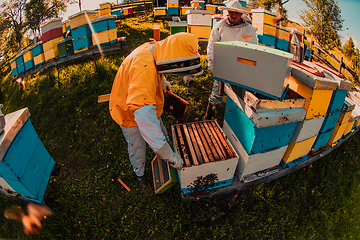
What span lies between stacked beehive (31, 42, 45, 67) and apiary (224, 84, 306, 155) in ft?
21.2

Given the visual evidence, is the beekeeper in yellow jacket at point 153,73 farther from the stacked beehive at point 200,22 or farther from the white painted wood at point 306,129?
the stacked beehive at point 200,22

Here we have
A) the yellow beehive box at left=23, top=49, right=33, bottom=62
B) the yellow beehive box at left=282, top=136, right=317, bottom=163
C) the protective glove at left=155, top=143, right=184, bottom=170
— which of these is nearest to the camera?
the protective glove at left=155, top=143, right=184, bottom=170

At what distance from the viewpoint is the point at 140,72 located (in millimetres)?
1765

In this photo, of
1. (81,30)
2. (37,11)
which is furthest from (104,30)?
(37,11)

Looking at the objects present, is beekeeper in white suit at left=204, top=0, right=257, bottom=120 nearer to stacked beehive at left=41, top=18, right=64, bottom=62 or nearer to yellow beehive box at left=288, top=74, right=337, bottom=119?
yellow beehive box at left=288, top=74, right=337, bottom=119

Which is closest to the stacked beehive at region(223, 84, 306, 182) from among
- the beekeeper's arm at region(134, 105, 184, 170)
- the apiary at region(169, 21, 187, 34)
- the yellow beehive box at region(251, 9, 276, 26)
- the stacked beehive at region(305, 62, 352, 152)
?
the stacked beehive at region(305, 62, 352, 152)

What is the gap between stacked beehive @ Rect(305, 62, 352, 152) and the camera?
7.63 ft

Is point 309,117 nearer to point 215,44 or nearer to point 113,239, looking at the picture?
point 215,44

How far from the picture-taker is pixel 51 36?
5473 millimetres

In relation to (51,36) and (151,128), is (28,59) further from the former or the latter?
(151,128)

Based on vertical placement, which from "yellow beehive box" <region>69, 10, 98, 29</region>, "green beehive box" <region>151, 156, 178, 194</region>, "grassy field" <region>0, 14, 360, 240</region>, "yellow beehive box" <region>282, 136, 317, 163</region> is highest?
"yellow beehive box" <region>69, 10, 98, 29</region>

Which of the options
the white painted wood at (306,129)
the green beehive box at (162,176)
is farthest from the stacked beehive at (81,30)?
the white painted wood at (306,129)

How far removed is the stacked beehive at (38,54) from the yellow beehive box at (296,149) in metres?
7.32

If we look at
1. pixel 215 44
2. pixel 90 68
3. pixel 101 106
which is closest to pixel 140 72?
pixel 215 44
